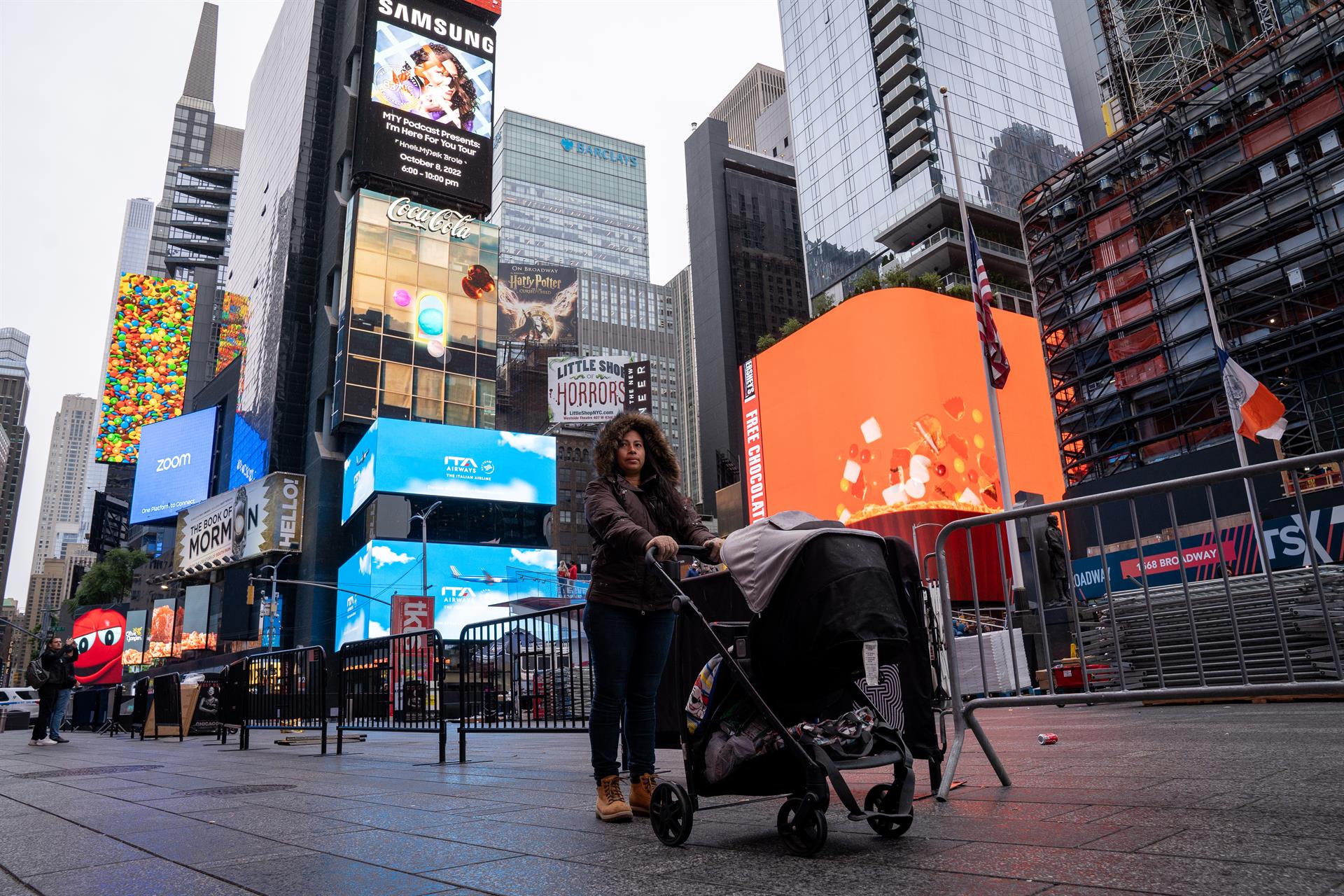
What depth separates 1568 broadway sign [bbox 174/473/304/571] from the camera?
49.1 m

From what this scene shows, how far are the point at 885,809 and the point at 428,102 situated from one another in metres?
54.9

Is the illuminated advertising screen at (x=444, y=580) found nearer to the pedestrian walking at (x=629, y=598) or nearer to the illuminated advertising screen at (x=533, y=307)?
the pedestrian walking at (x=629, y=598)

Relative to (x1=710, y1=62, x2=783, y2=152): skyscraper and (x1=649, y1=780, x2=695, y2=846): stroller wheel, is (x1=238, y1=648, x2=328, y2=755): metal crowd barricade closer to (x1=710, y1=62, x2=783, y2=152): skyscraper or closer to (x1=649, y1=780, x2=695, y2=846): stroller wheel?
(x1=649, y1=780, x2=695, y2=846): stroller wheel

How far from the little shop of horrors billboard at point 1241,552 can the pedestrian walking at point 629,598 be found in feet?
6.76

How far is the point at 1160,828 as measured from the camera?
2.63 metres

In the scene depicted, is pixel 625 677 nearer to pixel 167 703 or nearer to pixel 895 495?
pixel 167 703

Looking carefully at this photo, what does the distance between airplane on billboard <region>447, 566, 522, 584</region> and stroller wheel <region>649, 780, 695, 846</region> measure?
4382 cm

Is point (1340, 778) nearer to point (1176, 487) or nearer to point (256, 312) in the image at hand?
point (1176, 487)

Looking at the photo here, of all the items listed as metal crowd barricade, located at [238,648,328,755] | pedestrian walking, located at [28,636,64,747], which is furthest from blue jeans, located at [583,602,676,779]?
pedestrian walking, located at [28,636,64,747]

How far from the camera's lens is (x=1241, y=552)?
14.4ft

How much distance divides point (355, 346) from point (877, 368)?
28004 millimetres

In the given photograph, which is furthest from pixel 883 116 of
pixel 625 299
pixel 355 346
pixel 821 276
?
pixel 625 299

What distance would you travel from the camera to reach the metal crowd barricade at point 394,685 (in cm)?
774

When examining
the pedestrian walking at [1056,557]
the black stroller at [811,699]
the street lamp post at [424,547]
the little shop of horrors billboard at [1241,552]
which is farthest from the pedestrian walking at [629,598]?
the street lamp post at [424,547]
